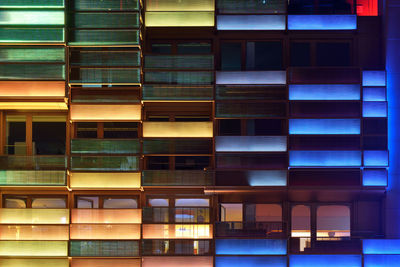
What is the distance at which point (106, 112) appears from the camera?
69.6 feet

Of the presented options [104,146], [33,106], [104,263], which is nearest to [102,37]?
[33,106]

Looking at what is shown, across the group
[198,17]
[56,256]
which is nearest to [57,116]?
[56,256]

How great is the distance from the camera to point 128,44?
20.9 m

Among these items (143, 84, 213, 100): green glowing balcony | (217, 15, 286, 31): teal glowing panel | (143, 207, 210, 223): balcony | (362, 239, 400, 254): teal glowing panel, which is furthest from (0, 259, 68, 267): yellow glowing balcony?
(362, 239, 400, 254): teal glowing panel

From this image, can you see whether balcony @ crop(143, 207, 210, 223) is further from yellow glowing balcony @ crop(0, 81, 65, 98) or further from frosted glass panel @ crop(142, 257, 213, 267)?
yellow glowing balcony @ crop(0, 81, 65, 98)

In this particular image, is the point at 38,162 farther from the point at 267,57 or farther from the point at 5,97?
the point at 267,57

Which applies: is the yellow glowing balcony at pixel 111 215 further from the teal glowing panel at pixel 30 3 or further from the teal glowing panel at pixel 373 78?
the teal glowing panel at pixel 373 78

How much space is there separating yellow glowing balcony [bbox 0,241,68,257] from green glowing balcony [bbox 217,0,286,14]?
11714 mm

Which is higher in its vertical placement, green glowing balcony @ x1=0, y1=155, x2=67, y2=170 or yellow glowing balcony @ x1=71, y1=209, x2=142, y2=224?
green glowing balcony @ x1=0, y1=155, x2=67, y2=170

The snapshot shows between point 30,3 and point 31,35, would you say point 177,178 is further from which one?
point 30,3

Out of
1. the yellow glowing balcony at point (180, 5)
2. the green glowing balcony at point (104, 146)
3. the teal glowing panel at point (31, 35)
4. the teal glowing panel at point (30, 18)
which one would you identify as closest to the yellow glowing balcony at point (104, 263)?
the green glowing balcony at point (104, 146)

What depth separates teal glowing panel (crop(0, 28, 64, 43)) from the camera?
2078 cm

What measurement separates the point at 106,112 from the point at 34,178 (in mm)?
3937

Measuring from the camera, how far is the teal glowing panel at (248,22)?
70.4 ft
